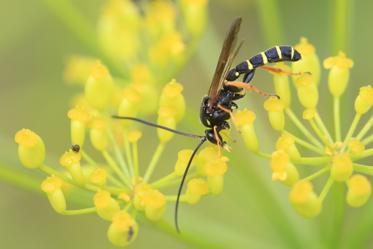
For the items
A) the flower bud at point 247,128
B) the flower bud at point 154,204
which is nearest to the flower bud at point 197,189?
the flower bud at point 154,204

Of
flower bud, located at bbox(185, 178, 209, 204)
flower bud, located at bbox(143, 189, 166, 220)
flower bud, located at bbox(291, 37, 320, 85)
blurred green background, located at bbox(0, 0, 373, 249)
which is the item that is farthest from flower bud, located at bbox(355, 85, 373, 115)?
blurred green background, located at bbox(0, 0, 373, 249)

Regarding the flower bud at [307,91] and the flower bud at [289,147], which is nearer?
the flower bud at [289,147]

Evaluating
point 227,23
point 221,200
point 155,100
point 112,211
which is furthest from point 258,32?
point 112,211

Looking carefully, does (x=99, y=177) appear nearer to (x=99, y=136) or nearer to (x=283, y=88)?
(x=99, y=136)

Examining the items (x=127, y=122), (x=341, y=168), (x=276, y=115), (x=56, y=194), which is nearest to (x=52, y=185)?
(x=56, y=194)

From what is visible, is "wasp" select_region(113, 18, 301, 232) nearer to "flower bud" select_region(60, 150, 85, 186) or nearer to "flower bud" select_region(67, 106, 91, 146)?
"flower bud" select_region(67, 106, 91, 146)

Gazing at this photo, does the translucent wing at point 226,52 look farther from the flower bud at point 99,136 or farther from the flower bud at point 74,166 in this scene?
the flower bud at point 74,166
